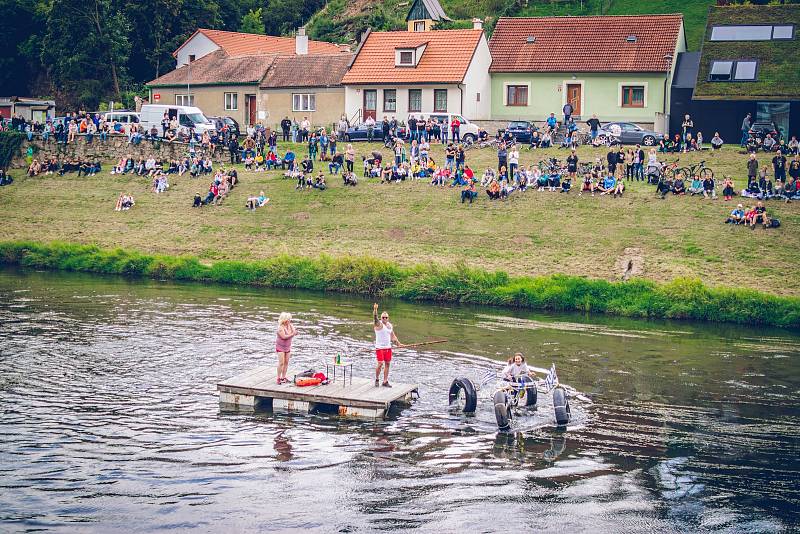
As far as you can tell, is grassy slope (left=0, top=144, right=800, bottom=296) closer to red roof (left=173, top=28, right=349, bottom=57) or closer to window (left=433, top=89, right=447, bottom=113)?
window (left=433, top=89, right=447, bottom=113)

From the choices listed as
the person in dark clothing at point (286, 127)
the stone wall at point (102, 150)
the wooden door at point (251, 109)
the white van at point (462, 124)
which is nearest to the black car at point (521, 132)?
the white van at point (462, 124)

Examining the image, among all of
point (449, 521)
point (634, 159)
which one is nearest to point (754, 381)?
point (449, 521)

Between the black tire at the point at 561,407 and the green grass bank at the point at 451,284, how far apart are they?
15.6m

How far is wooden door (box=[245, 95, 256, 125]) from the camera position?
240 ft

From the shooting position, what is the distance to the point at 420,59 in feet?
222

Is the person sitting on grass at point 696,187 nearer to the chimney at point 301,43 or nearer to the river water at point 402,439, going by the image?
the river water at point 402,439

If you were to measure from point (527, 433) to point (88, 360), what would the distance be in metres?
13.4

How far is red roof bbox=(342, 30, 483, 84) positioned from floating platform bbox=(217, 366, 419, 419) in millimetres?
42140

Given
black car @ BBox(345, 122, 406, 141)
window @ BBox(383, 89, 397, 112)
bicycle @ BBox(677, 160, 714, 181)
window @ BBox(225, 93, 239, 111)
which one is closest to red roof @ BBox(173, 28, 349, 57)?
window @ BBox(225, 93, 239, 111)

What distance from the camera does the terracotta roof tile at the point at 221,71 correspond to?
7347cm

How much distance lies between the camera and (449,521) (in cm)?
1812

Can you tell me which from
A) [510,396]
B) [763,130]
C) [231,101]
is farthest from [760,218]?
[231,101]

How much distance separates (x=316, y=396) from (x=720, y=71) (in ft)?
151

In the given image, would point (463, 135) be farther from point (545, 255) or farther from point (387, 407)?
point (387, 407)
